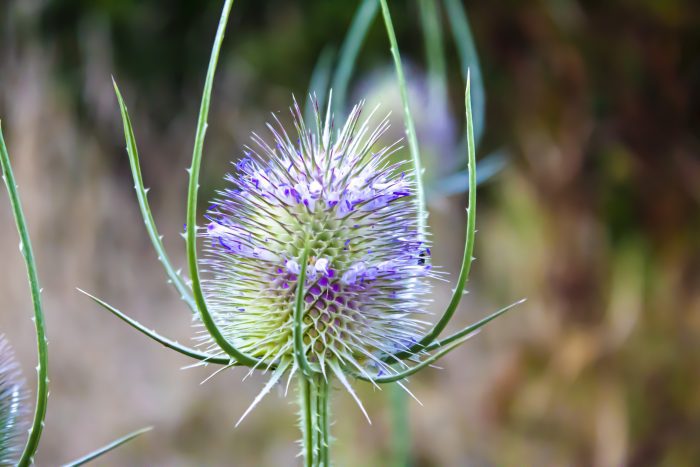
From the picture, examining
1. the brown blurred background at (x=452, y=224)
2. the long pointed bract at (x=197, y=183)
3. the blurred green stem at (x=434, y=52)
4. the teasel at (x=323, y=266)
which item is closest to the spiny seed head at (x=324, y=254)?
the teasel at (x=323, y=266)

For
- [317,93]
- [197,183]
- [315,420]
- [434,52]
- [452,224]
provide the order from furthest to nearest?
[452,224], [317,93], [434,52], [315,420], [197,183]

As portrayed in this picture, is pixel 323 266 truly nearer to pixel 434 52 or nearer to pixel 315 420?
pixel 315 420

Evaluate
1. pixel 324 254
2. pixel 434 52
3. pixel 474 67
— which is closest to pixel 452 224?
pixel 434 52

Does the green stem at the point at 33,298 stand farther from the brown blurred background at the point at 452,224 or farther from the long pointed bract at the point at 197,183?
the brown blurred background at the point at 452,224

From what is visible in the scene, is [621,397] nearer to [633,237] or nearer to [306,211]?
[633,237]

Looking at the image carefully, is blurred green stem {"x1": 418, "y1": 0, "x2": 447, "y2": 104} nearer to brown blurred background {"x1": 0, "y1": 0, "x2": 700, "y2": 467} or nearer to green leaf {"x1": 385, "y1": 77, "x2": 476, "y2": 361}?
green leaf {"x1": 385, "y1": 77, "x2": 476, "y2": 361}

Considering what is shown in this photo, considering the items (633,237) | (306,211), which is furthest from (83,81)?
(306,211)
